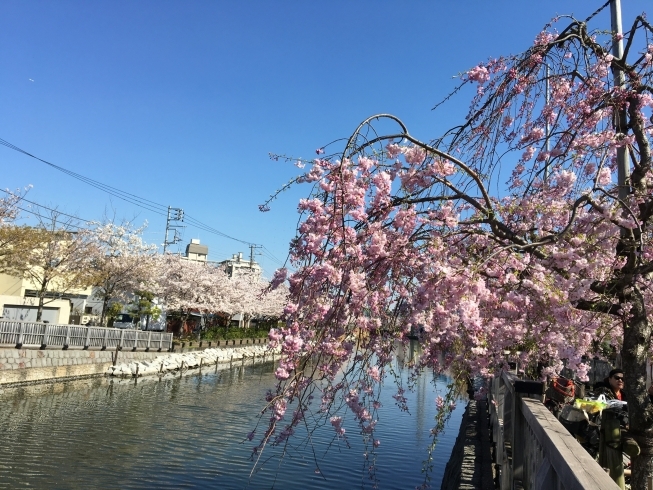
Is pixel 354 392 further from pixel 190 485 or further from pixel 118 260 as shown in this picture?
pixel 118 260

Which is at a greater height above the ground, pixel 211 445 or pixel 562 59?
pixel 562 59

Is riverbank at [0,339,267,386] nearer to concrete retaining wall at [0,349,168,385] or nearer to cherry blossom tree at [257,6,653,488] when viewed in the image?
concrete retaining wall at [0,349,168,385]

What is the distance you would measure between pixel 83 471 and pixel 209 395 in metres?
10.4

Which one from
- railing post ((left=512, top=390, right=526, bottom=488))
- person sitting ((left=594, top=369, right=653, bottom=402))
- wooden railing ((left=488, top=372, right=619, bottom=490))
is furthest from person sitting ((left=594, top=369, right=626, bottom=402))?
railing post ((left=512, top=390, right=526, bottom=488))

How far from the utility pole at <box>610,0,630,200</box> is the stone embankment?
586 inches

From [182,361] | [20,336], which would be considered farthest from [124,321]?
[20,336]

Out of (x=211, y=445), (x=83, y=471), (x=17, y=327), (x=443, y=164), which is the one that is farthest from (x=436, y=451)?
(x=17, y=327)

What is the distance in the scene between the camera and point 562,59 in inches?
205

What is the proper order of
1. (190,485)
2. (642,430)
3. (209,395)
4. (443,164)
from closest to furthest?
(642,430)
(443,164)
(190,485)
(209,395)

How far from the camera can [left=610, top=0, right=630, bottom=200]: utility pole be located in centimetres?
481

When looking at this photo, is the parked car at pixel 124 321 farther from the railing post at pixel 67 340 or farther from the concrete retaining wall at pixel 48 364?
the railing post at pixel 67 340

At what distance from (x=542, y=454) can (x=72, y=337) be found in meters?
21.7

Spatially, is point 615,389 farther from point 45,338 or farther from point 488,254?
point 45,338

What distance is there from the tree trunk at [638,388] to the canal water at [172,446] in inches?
110
